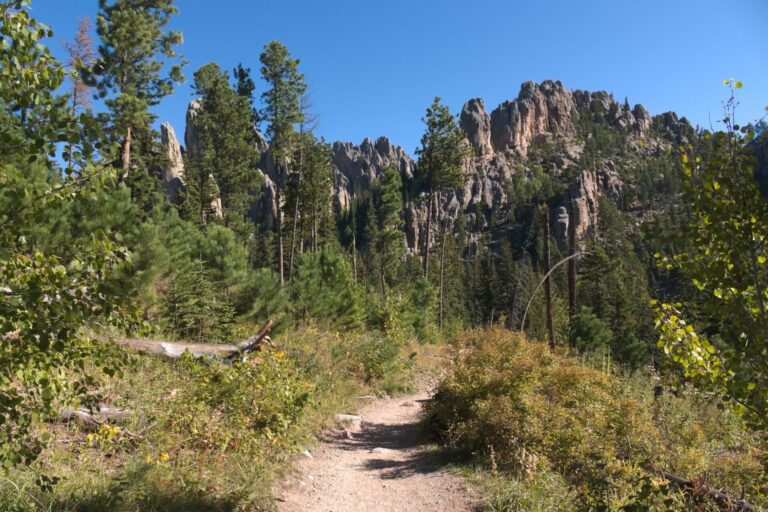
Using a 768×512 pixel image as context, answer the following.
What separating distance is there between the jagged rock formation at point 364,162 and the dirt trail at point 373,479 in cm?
13184

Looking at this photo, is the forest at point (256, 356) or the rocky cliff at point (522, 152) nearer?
the forest at point (256, 356)

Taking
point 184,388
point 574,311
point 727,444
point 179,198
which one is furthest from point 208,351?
point 179,198

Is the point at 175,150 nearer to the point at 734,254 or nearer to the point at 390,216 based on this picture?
the point at 390,216

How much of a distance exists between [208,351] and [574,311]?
18232 millimetres

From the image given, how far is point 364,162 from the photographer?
492ft

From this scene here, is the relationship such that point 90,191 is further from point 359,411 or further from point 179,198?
point 179,198

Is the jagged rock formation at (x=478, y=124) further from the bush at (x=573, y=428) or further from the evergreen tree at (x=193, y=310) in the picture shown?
the bush at (x=573, y=428)

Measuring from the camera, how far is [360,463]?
282 inches

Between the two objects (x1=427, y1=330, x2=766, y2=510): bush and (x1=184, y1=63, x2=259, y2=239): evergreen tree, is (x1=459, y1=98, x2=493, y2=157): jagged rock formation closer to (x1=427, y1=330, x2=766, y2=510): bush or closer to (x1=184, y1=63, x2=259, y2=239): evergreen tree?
(x1=184, y1=63, x2=259, y2=239): evergreen tree

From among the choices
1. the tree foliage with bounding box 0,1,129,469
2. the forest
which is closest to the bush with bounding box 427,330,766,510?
the forest

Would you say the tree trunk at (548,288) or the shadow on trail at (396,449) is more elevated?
the tree trunk at (548,288)

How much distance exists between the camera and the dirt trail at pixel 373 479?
546 cm

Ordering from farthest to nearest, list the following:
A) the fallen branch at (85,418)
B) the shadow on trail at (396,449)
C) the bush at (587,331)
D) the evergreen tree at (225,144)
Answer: the evergreen tree at (225,144), the bush at (587,331), the shadow on trail at (396,449), the fallen branch at (85,418)

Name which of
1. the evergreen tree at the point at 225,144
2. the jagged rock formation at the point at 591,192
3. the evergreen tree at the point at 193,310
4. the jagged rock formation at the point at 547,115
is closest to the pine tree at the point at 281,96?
the evergreen tree at the point at 225,144
